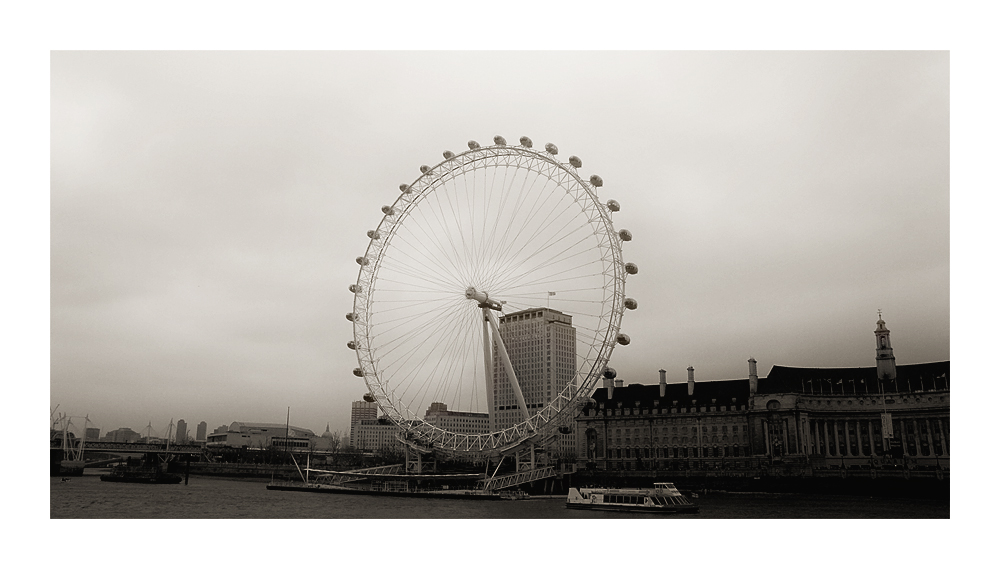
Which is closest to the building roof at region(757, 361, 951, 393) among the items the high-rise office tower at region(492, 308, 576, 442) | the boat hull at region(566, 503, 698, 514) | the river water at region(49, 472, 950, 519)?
the river water at region(49, 472, 950, 519)

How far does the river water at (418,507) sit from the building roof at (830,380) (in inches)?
518

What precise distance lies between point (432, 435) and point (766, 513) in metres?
16.5

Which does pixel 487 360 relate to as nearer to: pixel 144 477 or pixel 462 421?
pixel 462 421

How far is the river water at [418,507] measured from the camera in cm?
2611

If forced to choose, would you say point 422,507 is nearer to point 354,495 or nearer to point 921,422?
point 354,495

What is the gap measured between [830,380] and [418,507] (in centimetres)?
3359

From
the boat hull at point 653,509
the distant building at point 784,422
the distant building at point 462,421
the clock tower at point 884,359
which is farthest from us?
the distant building at point 462,421

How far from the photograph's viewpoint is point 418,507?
3041 cm

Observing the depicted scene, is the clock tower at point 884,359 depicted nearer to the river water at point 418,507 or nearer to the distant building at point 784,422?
the distant building at point 784,422

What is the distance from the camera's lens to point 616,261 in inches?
1147

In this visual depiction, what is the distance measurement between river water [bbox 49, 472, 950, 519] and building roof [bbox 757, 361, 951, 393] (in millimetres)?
13145

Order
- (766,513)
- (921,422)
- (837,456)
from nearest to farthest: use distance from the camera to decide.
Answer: (766,513) < (921,422) < (837,456)

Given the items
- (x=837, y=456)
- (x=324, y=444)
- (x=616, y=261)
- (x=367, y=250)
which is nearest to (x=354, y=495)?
(x=367, y=250)

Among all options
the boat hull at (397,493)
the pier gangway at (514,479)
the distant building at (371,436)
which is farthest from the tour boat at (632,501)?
the distant building at (371,436)
